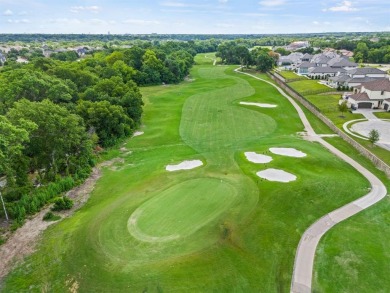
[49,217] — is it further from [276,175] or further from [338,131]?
[338,131]

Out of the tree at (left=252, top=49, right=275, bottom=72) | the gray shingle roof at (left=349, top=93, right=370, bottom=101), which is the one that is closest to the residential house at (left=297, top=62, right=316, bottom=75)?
the tree at (left=252, top=49, right=275, bottom=72)

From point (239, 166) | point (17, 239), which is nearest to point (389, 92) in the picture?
point (239, 166)

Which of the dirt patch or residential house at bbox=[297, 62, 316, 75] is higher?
residential house at bbox=[297, 62, 316, 75]

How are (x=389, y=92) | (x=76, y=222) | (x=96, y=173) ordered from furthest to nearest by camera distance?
(x=389, y=92) → (x=96, y=173) → (x=76, y=222)

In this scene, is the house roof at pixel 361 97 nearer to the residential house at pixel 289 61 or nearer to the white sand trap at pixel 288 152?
the white sand trap at pixel 288 152

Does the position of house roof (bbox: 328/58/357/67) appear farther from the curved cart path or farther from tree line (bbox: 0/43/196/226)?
the curved cart path

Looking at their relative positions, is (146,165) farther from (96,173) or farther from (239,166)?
(239,166)
